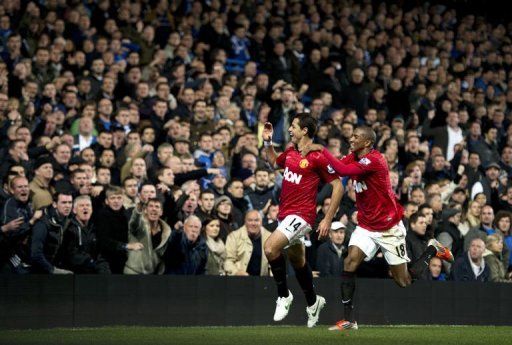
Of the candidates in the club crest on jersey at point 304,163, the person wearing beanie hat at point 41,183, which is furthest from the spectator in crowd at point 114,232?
the club crest on jersey at point 304,163

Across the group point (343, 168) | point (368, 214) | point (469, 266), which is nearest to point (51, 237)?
point (343, 168)

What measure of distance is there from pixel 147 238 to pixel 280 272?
257cm

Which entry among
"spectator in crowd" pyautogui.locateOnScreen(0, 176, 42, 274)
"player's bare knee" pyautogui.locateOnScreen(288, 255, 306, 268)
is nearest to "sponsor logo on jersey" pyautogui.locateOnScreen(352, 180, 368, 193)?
"player's bare knee" pyautogui.locateOnScreen(288, 255, 306, 268)

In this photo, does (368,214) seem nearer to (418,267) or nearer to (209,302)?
(418,267)

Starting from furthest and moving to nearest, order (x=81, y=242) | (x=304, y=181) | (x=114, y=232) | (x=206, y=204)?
(x=206, y=204) → (x=114, y=232) → (x=81, y=242) → (x=304, y=181)

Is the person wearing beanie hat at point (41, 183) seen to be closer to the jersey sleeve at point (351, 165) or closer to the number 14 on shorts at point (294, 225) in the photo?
the number 14 on shorts at point (294, 225)

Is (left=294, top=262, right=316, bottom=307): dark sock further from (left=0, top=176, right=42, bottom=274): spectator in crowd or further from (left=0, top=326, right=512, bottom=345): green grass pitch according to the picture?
(left=0, top=176, right=42, bottom=274): spectator in crowd

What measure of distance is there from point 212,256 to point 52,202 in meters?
2.39

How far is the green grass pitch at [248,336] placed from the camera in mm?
12406

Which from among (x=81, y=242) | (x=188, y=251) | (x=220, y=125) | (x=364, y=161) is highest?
(x=220, y=125)

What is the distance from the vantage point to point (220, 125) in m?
20.1

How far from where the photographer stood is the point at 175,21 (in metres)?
24.1

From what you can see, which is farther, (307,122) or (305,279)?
(305,279)

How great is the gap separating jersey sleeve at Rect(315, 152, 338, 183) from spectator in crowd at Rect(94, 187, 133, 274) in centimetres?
301
